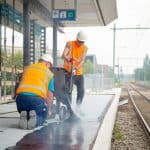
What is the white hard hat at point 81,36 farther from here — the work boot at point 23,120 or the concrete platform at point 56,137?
the work boot at point 23,120

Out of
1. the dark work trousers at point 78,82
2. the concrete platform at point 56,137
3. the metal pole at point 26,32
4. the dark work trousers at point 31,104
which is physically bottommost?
the concrete platform at point 56,137

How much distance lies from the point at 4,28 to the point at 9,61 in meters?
2.37

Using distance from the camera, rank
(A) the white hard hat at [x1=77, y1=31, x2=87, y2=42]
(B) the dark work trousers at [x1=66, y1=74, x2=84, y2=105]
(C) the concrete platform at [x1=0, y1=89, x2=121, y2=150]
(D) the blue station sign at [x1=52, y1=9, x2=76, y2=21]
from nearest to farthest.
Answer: (C) the concrete platform at [x1=0, y1=89, x2=121, y2=150]
(B) the dark work trousers at [x1=66, y1=74, x2=84, y2=105]
(A) the white hard hat at [x1=77, y1=31, x2=87, y2=42]
(D) the blue station sign at [x1=52, y1=9, x2=76, y2=21]

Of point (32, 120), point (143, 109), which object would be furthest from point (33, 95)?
point (143, 109)

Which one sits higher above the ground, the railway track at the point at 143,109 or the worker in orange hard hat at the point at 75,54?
the worker in orange hard hat at the point at 75,54

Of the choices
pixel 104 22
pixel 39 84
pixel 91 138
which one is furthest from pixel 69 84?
pixel 104 22

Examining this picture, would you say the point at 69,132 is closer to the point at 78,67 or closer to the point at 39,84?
the point at 39,84

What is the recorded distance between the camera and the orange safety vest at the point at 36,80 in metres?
8.73

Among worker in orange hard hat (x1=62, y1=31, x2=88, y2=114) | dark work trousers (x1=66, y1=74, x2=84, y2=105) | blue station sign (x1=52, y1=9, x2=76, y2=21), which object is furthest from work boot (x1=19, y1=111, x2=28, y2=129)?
blue station sign (x1=52, y1=9, x2=76, y2=21)

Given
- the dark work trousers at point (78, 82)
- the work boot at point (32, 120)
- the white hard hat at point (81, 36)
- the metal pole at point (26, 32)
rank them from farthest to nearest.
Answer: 1. the metal pole at point (26, 32)
2. the white hard hat at point (81, 36)
3. the dark work trousers at point (78, 82)
4. the work boot at point (32, 120)

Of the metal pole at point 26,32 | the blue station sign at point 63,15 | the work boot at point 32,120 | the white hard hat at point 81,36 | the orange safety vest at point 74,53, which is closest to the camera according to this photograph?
the work boot at point 32,120

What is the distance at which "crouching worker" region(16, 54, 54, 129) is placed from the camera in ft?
28.6

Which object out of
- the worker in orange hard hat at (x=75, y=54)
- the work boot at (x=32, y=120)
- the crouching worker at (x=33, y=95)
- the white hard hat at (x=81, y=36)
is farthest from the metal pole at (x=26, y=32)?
the work boot at (x=32, y=120)

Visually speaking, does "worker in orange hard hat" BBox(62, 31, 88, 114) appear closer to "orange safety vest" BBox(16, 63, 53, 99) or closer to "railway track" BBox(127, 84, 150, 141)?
"orange safety vest" BBox(16, 63, 53, 99)
